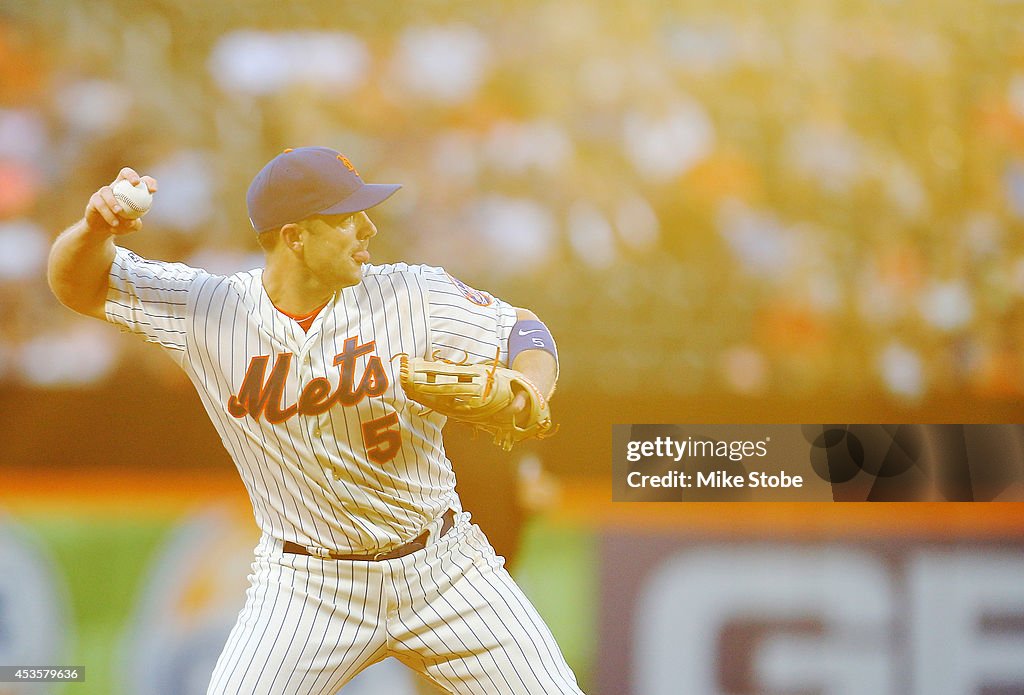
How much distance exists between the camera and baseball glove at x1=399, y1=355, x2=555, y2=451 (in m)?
2.20

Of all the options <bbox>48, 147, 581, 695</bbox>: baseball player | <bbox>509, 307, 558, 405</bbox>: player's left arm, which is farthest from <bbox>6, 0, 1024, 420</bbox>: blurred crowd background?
<bbox>509, 307, 558, 405</bbox>: player's left arm

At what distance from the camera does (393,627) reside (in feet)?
7.89

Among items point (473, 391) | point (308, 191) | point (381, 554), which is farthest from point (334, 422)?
point (308, 191)

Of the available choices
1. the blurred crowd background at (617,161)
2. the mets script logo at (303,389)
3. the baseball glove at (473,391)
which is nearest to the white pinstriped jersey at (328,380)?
the mets script logo at (303,389)

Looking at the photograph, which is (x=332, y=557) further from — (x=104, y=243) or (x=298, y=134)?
(x=298, y=134)

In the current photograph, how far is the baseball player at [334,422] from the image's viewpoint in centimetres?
237

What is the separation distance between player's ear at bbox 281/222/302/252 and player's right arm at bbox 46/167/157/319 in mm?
333

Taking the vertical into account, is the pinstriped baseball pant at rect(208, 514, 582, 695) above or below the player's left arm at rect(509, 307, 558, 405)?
below

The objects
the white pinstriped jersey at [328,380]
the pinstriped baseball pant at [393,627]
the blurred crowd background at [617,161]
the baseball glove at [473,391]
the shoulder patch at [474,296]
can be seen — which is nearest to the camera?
the baseball glove at [473,391]

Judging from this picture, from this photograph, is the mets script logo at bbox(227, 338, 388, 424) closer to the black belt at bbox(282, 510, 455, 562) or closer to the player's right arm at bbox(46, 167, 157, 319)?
the black belt at bbox(282, 510, 455, 562)

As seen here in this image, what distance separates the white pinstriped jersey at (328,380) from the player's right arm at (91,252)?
Result: 0.05 metres

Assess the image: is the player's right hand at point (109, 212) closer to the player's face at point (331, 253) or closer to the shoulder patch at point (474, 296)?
the player's face at point (331, 253)

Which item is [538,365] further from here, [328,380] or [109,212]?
[109,212]

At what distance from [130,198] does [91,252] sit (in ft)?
0.85
